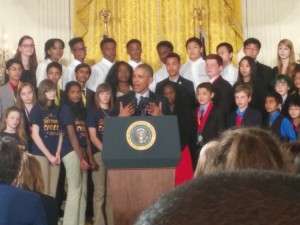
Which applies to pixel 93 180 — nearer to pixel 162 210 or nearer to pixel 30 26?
pixel 30 26

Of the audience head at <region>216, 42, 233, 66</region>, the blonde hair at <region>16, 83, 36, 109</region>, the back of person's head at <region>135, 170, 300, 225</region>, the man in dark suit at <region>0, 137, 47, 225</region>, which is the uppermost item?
the audience head at <region>216, 42, 233, 66</region>

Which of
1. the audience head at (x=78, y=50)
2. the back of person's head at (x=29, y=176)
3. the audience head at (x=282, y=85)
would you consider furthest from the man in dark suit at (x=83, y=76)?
the back of person's head at (x=29, y=176)

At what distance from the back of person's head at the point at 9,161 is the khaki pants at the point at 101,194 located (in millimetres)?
4032

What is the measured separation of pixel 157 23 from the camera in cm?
1175

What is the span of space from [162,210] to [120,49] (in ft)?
36.2

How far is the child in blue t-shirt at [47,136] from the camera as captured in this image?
7.07 meters

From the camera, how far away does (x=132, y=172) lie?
209 inches

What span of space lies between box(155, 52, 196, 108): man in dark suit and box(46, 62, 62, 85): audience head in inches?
45.6

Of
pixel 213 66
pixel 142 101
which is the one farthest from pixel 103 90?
pixel 213 66

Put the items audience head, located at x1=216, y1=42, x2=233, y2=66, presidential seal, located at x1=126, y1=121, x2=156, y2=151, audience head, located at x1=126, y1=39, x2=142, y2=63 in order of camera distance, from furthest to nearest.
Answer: audience head, located at x1=126, y1=39, x2=142, y2=63
audience head, located at x1=216, y1=42, x2=233, y2=66
presidential seal, located at x1=126, y1=121, x2=156, y2=151

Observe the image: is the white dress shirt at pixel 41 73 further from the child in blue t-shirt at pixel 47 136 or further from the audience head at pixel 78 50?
the child in blue t-shirt at pixel 47 136

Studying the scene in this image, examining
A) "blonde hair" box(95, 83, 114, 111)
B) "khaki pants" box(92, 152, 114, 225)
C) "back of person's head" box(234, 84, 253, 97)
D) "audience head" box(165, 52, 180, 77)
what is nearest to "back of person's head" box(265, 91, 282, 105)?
"back of person's head" box(234, 84, 253, 97)

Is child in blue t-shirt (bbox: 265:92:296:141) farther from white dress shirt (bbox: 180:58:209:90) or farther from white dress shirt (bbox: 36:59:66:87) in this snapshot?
white dress shirt (bbox: 36:59:66:87)

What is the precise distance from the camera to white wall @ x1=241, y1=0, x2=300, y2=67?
37.0 feet
